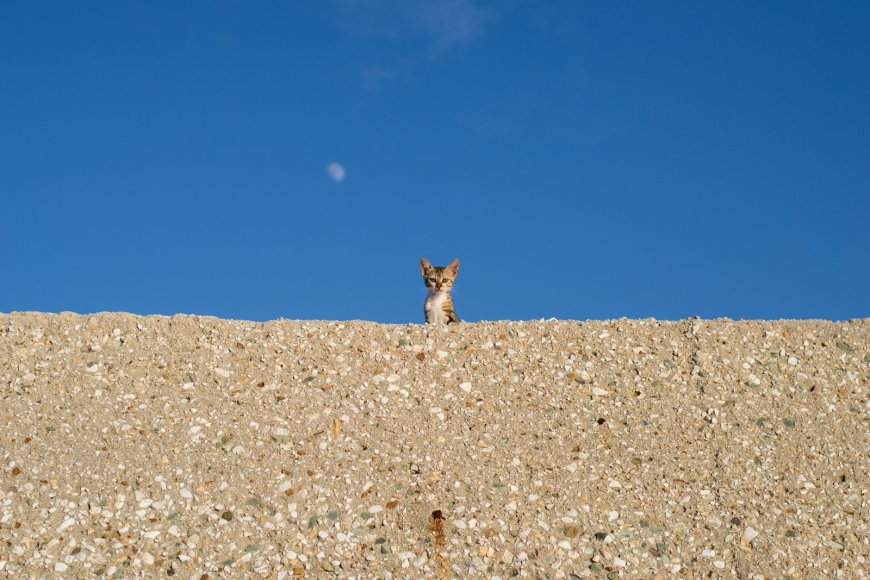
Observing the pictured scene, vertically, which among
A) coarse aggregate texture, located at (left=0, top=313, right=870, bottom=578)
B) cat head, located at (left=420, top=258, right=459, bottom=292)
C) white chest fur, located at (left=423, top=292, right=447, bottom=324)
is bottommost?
coarse aggregate texture, located at (left=0, top=313, right=870, bottom=578)

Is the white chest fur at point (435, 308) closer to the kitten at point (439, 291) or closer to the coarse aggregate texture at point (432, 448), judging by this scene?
the kitten at point (439, 291)

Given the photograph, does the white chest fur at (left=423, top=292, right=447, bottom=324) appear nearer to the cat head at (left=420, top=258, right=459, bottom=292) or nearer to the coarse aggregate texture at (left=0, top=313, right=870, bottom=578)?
the cat head at (left=420, top=258, right=459, bottom=292)

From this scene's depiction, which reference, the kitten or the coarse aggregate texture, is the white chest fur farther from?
the coarse aggregate texture

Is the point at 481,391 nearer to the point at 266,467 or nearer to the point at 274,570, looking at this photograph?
the point at 266,467

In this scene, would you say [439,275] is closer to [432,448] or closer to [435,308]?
[435,308]

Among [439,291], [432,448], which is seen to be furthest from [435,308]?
[432,448]

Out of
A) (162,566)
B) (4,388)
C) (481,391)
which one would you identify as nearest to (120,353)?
(4,388)

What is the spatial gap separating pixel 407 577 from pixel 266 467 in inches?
90.4

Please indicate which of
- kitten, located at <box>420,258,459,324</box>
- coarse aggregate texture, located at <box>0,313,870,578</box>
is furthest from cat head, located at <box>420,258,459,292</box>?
coarse aggregate texture, located at <box>0,313,870,578</box>

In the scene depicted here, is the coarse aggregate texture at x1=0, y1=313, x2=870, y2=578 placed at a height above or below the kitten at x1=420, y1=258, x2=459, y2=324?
below

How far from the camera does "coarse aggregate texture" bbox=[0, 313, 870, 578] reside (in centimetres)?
905

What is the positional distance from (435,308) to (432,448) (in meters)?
3.50

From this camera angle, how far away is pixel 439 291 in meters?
13.6

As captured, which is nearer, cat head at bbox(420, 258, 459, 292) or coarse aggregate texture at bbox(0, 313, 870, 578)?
coarse aggregate texture at bbox(0, 313, 870, 578)
